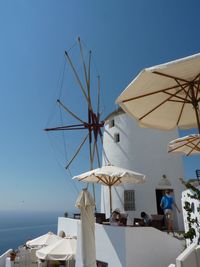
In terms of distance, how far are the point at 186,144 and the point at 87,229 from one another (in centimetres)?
415

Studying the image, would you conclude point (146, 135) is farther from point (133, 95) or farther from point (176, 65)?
point (176, 65)

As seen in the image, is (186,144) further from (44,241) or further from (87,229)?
(44,241)

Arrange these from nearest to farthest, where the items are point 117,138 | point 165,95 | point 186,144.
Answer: point 165,95, point 186,144, point 117,138

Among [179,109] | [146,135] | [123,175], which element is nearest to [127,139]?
[146,135]

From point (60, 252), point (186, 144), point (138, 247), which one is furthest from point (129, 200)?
point (186, 144)

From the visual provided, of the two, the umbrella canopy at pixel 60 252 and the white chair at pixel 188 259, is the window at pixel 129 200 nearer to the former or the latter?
the umbrella canopy at pixel 60 252

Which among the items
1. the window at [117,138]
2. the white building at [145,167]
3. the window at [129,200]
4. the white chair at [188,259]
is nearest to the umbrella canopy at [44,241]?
the white building at [145,167]

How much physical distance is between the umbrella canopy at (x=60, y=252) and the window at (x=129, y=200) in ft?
12.3

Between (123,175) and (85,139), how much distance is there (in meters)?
8.04

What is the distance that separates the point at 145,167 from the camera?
13.5 m

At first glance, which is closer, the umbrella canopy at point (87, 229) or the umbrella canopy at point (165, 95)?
the umbrella canopy at point (165, 95)

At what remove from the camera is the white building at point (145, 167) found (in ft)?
43.4

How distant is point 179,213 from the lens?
506 inches

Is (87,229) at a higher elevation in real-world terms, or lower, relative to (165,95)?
lower
